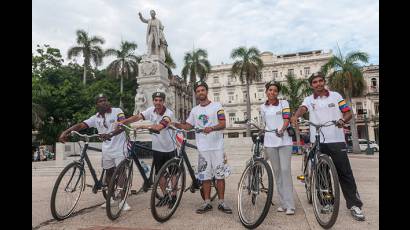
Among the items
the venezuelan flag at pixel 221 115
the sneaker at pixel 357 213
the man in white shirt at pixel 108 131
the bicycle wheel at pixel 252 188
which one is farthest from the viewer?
the man in white shirt at pixel 108 131

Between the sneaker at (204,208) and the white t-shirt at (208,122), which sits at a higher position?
the white t-shirt at (208,122)

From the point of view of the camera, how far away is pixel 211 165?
465 centimetres

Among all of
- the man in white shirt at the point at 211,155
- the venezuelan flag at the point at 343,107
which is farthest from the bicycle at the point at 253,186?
the venezuelan flag at the point at 343,107

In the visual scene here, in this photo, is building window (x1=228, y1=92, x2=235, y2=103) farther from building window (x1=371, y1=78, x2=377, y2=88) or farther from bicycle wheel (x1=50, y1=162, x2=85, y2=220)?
bicycle wheel (x1=50, y1=162, x2=85, y2=220)

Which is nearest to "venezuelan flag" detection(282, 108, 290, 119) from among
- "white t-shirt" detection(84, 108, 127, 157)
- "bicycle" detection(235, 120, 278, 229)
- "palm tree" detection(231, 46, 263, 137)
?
"bicycle" detection(235, 120, 278, 229)

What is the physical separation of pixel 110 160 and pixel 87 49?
1639 inches

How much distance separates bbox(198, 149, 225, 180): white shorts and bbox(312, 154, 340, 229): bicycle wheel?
50.8 inches

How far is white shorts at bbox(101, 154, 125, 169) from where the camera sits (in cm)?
508

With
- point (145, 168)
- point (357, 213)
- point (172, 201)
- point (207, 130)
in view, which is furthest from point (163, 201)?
point (357, 213)

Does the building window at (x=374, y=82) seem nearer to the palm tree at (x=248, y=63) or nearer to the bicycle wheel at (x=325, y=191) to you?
the palm tree at (x=248, y=63)

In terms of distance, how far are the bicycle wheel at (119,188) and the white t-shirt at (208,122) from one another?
1.10 metres

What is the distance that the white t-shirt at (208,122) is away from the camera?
15.2 ft
